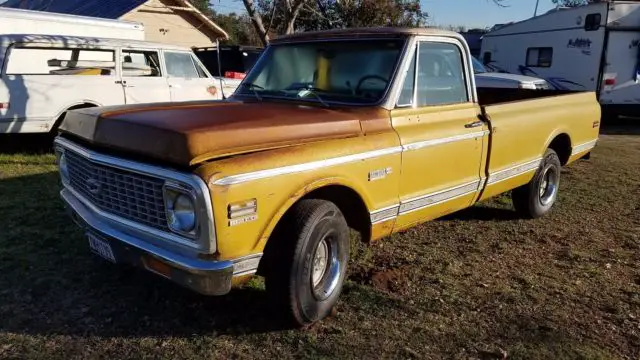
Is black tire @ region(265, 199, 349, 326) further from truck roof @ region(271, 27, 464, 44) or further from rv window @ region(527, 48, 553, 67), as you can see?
rv window @ region(527, 48, 553, 67)

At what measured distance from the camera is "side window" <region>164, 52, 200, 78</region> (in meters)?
9.59

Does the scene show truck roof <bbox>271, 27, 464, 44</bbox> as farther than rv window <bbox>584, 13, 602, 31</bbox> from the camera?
No

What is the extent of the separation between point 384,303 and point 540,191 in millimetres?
2939

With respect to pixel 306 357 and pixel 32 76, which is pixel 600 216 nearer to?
pixel 306 357

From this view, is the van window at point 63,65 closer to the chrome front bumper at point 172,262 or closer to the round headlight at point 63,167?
the round headlight at point 63,167

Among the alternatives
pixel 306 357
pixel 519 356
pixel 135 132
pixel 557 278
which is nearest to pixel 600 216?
pixel 557 278

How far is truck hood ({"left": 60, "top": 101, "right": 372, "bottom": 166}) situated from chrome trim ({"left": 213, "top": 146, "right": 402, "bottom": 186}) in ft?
0.54

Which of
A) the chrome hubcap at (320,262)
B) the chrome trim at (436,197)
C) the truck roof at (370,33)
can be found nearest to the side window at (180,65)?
the truck roof at (370,33)

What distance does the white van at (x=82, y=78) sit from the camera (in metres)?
7.77

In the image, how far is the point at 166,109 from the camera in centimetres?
357

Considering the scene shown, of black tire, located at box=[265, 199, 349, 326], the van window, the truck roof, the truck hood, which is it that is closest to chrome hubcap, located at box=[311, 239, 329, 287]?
black tire, located at box=[265, 199, 349, 326]

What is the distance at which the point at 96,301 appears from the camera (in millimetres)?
3676

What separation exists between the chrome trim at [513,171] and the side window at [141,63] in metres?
6.40

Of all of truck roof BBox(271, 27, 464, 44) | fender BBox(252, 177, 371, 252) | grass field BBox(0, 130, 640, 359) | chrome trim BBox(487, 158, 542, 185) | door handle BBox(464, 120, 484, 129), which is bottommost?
grass field BBox(0, 130, 640, 359)
